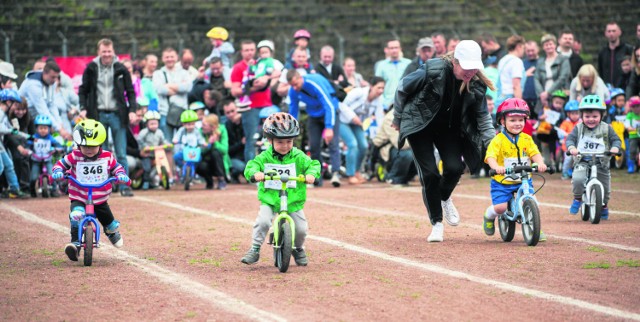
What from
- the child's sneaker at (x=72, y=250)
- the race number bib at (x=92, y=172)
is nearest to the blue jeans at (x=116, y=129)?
the race number bib at (x=92, y=172)

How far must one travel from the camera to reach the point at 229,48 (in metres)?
23.9

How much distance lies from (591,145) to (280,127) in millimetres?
5333

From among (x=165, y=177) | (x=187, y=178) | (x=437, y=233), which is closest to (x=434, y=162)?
(x=437, y=233)

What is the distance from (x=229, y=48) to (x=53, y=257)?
1326cm

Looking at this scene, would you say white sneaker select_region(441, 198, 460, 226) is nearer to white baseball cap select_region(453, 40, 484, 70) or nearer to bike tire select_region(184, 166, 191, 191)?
white baseball cap select_region(453, 40, 484, 70)

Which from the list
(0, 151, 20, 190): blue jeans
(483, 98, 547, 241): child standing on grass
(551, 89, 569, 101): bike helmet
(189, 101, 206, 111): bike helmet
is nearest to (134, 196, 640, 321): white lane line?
(483, 98, 547, 241): child standing on grass

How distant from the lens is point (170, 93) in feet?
72.9

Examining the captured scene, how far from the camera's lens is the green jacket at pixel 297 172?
9.91 meters

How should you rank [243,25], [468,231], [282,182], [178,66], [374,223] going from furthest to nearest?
[243,25], [178,66], [374,223], [468,231], [282,182]

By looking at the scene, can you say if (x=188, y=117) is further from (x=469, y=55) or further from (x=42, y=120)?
(x=469, y=55)

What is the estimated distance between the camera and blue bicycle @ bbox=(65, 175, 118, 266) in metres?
10.4

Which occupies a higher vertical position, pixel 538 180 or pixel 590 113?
pixel 590 113

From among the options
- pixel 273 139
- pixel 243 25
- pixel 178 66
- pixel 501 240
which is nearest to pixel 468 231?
pixel 501 240

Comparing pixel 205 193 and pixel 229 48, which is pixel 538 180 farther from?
pixel 229 48
